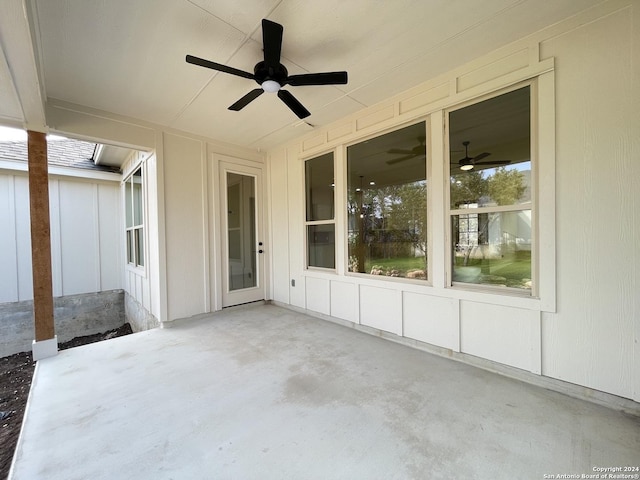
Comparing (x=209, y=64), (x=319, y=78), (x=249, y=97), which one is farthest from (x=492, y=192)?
(x=209, y=64)

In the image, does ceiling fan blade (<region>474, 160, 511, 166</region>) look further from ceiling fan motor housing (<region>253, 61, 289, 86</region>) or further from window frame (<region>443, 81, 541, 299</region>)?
ceiling fan motor housing (<region>253, 61, 289, 86</region>)

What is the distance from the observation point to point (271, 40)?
76.6 inches

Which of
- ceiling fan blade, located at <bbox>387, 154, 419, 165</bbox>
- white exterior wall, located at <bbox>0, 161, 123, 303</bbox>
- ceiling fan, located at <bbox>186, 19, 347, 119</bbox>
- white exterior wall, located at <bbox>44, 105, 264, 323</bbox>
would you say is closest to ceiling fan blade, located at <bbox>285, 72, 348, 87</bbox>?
ceiling fan, located at <bbox>186, 19, 347, 119</bbox>

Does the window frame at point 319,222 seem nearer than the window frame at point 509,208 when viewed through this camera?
No

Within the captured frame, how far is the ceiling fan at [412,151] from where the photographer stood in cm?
297

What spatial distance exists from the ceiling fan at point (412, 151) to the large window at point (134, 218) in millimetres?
4172

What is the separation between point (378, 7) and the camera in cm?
193

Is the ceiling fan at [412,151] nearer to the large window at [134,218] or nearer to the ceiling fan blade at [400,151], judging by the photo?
the ceiling fan blade at [400,151]

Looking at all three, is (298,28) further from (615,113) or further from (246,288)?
(246,288)

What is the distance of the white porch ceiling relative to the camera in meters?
1.90

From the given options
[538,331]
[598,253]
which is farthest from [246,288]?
[598,253]

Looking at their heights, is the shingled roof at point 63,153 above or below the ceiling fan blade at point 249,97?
above

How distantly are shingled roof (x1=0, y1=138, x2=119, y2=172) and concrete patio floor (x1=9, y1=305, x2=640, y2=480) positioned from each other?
4208 millimetres

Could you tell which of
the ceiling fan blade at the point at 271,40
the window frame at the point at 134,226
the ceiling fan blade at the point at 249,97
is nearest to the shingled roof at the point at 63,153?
the window frame at the point at 134,226
